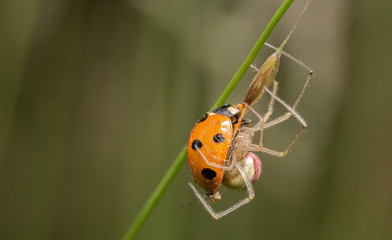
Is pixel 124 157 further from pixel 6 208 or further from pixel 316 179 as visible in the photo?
pixel 316 179

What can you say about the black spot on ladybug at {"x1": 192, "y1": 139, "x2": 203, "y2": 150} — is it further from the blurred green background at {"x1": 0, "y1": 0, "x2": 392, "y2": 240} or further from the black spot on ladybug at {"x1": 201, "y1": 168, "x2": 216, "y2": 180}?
the blurred green background at {"x1": 0, "y1": 0, "x2": 392, "y2": 240}

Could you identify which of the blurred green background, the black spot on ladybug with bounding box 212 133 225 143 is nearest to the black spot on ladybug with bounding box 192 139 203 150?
the black spot on ladybug with bounding box 212 133 225 143

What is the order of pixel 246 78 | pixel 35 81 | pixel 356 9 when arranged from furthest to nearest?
1. pixel 35 81
2. pixel 356 9
3. pixel 246 78

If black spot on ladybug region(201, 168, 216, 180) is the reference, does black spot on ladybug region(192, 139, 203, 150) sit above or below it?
above

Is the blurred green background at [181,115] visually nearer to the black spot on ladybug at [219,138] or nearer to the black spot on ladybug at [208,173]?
the black spot on ladybug at [208,173]

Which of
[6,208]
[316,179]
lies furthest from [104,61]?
[316,179]

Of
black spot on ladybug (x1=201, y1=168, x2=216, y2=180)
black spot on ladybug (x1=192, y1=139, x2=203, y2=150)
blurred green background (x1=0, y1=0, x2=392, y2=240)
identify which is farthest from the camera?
blurred green background (x1=0, y1=0, x2=392, y2=240)

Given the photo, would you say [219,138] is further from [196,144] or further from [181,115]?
[181,115]
